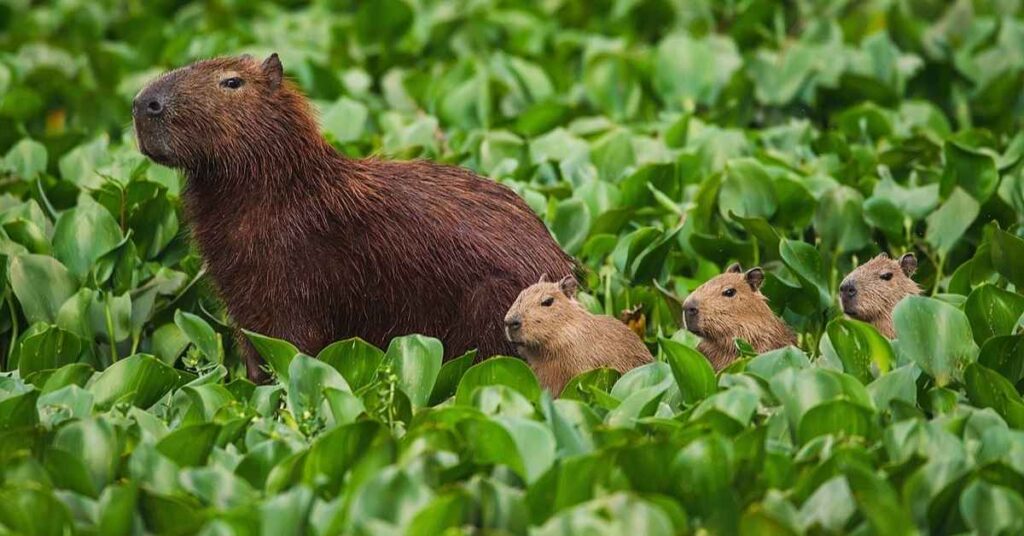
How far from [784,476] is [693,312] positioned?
1.78 meters

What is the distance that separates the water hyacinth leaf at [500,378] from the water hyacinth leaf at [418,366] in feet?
0.80

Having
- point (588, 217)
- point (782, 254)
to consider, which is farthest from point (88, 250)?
point (782, 254)

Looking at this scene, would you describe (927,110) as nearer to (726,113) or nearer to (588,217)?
(726,113)

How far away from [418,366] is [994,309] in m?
2.17

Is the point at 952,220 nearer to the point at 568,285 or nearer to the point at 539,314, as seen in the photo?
the point at 568,285

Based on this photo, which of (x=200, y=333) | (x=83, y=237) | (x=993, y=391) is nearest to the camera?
(x=993, y=391)

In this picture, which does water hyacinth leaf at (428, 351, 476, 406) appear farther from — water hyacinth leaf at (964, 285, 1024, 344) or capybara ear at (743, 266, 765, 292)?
water hyacinth leaf at (964, 285, 1024, 344)

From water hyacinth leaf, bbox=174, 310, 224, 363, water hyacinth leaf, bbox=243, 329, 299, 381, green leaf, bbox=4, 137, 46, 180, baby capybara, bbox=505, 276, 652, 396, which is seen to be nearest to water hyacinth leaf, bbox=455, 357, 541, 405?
baby capybara, bbox=505, 276, 652, 396

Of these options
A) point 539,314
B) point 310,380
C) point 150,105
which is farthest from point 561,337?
point 150,105

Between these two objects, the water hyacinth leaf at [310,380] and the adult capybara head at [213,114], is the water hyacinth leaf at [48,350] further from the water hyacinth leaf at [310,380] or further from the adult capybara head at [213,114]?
the water hyacinth leaf at [310,380]

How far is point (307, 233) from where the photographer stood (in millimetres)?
6980

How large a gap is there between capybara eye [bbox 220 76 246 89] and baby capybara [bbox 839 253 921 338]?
250cm

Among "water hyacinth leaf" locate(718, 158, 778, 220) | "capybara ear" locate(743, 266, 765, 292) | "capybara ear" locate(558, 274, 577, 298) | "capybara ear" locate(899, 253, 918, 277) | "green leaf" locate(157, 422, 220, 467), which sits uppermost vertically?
"green leaf" locate(157, 422, 220, 467)

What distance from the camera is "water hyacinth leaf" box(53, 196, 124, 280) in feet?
26.3
